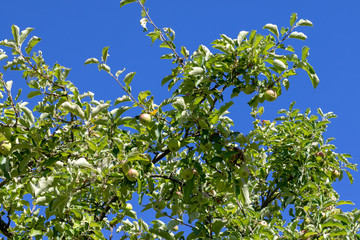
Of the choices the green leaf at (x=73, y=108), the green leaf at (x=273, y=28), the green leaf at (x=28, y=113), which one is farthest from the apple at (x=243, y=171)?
the green leaf at (x=28, y=113)

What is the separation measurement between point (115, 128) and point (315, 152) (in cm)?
259

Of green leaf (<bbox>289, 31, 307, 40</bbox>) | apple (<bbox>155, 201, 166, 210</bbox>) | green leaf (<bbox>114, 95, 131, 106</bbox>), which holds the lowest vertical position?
apple (<bbox>155, 201, 166, 210</bbox>)

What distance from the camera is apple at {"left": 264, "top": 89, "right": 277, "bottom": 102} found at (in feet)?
12.0

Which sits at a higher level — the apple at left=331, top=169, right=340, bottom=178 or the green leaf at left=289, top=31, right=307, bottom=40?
the green leaf at left=289, top=31, right=307, bottom=40

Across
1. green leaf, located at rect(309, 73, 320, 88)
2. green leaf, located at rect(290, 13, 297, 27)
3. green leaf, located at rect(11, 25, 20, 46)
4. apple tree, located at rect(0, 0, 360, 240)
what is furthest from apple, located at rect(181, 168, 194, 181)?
green leaf, located at rect(11, 25, 20, 46)

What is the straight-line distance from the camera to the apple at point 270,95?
3651 mm

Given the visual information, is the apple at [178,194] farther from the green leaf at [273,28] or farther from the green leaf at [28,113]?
the green leaf at [273,28]

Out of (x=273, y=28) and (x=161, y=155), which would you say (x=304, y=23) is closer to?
(x=273, y=28)

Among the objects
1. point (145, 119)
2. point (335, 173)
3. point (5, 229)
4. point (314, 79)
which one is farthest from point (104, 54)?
point (335, 173)

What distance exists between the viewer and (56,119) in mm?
3992

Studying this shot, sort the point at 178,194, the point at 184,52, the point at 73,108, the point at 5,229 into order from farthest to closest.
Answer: the point at 5,229 → the point at 178,194 → the point at 184,52 → the point at 73,108

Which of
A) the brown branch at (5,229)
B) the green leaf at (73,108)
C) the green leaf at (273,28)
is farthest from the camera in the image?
the brown branch at (5,229)

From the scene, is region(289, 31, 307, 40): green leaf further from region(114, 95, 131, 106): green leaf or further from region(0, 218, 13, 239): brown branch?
region(0, 218, 13, 239): brown branch

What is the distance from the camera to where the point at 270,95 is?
12.0ft
